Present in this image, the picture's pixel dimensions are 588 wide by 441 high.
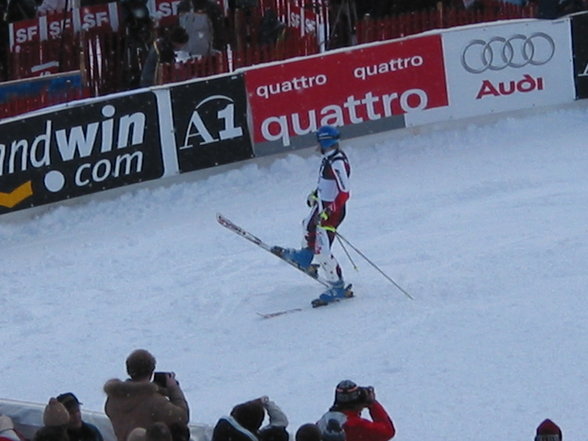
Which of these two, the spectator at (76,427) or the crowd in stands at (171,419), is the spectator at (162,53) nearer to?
the crowd in stands at (171,419)

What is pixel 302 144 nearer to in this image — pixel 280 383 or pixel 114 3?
pixel 114 3

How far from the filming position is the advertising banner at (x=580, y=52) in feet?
56.1

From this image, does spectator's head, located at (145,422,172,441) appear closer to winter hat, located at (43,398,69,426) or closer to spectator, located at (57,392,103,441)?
winter hat, located at (43,398,69,426)

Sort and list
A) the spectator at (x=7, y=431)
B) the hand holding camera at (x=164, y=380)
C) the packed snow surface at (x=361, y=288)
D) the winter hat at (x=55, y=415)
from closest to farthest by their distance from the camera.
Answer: the winter hat at (x=55, y=415) < the spectator at (x=7, y=431) < the hand holding camera at (x=164, y=380) < the packed snow surface at (x=361, y=288)

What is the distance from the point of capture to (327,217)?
1261 centimetres

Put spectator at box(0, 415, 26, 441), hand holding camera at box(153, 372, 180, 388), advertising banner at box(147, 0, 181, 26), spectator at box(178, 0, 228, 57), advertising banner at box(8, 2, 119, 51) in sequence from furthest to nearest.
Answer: advertising banner at box(147, 0, 181, 26) → advertising banner at box(8, 2, 119, 51) → spectator at box(178, 0, 228, 57) → hand holding camera at box(153, 372, 180, 388) → spectator at box(0, 415, 26, 441)

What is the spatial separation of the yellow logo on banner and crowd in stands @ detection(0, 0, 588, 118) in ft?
6.36

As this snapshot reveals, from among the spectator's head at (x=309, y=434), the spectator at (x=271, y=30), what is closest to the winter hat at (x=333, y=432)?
the spectator's head at (x=309, y=434)

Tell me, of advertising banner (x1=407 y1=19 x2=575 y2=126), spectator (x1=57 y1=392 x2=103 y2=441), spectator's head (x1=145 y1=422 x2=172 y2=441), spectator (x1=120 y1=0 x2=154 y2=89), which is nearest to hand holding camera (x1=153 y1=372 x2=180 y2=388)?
spectator (x1=57 y1=392 x2=103 y2=441)

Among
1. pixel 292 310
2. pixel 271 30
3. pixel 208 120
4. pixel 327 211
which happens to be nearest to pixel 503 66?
pixel 271 30

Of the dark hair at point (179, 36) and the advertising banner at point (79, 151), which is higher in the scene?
the dark hair at point (179, 36)

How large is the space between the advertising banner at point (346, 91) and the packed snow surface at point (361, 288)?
0.99 ft

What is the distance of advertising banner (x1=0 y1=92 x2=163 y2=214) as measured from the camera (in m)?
15.8

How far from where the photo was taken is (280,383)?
11.2 metres
